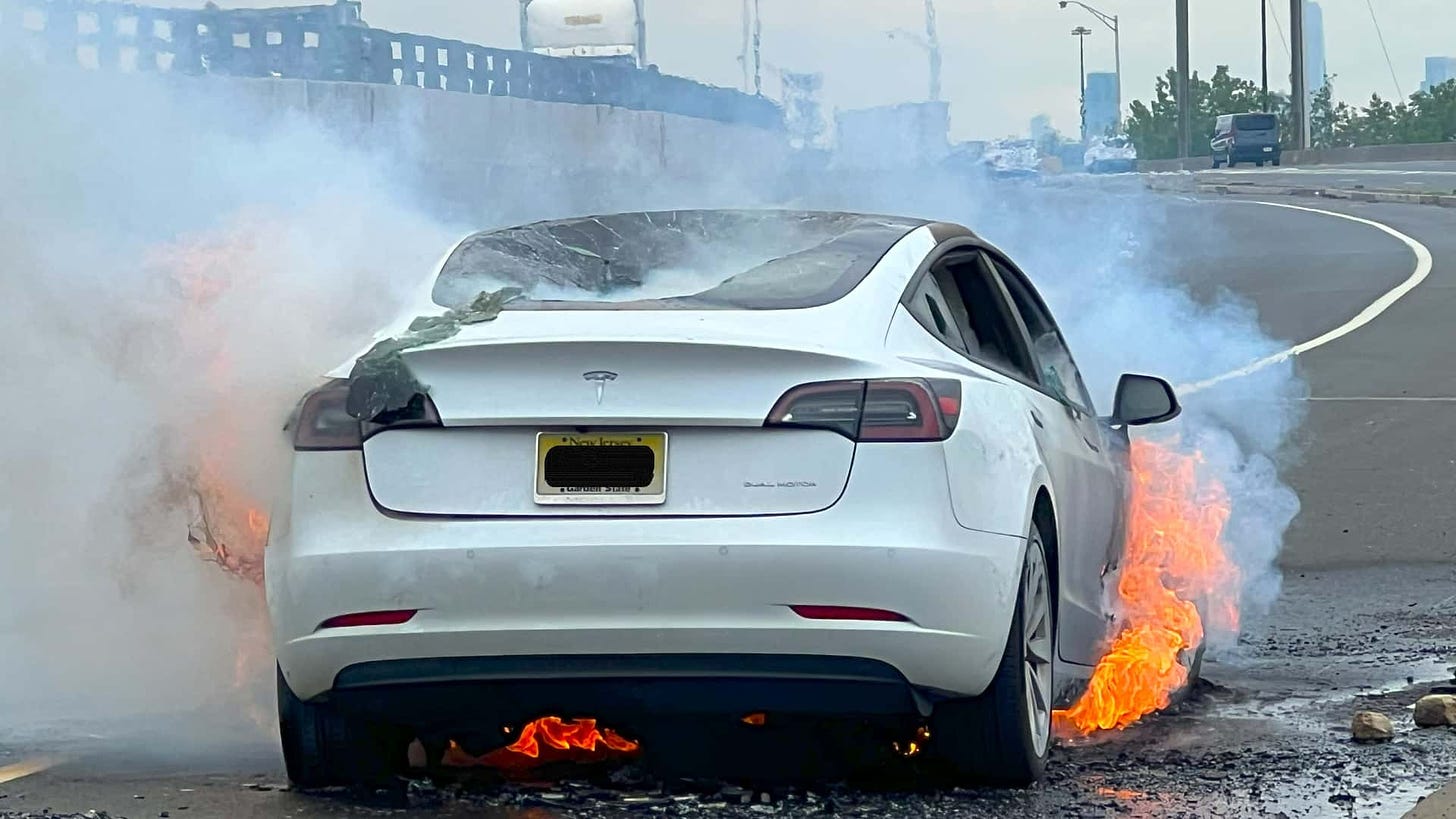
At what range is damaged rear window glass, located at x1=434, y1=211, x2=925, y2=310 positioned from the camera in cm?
539

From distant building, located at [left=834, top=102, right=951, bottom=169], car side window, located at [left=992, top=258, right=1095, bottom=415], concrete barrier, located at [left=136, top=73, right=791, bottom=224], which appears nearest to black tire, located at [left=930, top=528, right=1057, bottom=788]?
A: car side window, located at [left=992, top=258, right=1095, bottom=415]

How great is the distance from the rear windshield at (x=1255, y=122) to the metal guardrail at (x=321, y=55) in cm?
6161

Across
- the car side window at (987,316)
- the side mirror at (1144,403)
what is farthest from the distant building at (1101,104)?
the car side window at (987,316)

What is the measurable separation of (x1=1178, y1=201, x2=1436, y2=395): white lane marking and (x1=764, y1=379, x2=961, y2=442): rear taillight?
901 centimetres

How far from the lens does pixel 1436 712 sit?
6328mm

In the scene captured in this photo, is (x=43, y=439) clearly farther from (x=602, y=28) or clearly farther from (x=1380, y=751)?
(x=1380, y=751)

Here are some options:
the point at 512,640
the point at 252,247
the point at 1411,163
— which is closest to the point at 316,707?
the point at 512,640

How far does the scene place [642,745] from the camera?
5895mm

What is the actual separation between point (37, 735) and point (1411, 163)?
60875mm

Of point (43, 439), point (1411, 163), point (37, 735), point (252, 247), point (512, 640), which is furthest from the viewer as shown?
point (1411, 163)

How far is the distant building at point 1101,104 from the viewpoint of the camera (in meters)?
13.9

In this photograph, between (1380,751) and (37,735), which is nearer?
(1380,751)

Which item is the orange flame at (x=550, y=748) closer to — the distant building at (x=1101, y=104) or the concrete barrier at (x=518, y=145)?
the concrete barrier at (x=518, y=145)

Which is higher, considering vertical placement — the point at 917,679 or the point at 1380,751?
the point at 917,679
